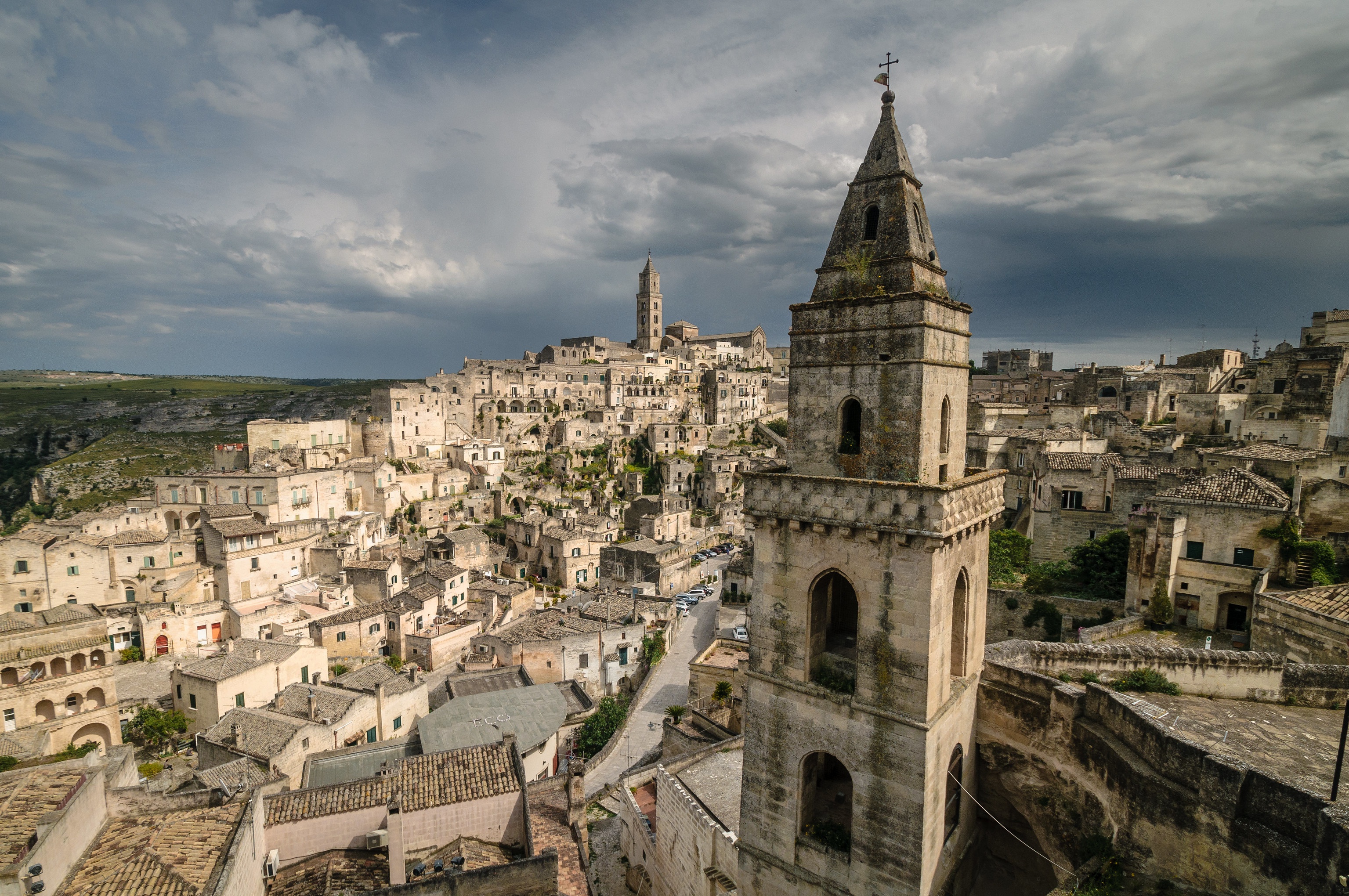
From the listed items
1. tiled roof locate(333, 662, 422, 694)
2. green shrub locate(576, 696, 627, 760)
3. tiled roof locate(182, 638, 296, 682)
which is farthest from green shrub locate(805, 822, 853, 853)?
tiled roof locate(182, 638, 296, 682)

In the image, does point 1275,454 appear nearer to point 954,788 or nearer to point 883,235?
point 954,788

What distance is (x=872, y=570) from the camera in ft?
31.0

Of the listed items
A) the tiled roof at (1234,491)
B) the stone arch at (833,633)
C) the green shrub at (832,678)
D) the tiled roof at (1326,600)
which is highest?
the tiled roof at (1234,491)

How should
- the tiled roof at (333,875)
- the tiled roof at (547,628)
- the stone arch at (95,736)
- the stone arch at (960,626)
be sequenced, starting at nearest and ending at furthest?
the stone arch at (960,626) → the tiled roof at (333,875) → the stone arch at (95,736) → the tiled roof at (547,628)

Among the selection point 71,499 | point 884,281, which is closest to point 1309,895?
point 884,281

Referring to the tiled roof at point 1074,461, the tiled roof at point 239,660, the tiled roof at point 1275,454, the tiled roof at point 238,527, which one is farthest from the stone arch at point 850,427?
the tiled roof at point 238,527

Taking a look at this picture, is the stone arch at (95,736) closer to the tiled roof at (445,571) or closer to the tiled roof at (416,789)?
the tiled roof at (416,789)

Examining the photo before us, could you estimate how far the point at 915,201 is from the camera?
408 inches

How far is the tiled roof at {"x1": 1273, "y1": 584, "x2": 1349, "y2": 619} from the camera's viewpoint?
590 inches

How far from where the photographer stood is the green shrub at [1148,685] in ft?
42.1

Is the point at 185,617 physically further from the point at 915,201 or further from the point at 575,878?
the point at 915,201

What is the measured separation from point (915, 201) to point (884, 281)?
1.76 meters

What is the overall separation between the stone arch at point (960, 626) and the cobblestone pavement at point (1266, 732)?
301 centimetres

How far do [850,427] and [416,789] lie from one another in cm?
1486
